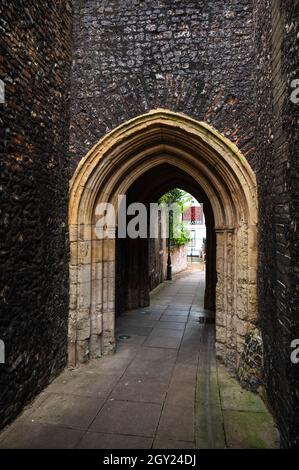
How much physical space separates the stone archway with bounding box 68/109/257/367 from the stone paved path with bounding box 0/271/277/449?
49cm

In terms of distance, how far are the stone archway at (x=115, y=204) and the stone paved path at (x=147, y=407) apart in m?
0.49

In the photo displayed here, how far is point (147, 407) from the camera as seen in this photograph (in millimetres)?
3455

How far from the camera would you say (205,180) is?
5.02 meters

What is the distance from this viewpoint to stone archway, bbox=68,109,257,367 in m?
4.26

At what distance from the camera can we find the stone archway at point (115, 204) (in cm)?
426

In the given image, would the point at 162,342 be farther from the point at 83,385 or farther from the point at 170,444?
the point at 170,444

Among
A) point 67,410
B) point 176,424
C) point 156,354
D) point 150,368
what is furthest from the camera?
point 156,354

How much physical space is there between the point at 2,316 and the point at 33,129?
2.05m

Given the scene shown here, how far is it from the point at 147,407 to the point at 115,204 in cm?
292

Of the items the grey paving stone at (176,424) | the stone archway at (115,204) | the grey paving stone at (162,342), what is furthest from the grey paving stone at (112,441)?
the grey paving stone at (162,342)
